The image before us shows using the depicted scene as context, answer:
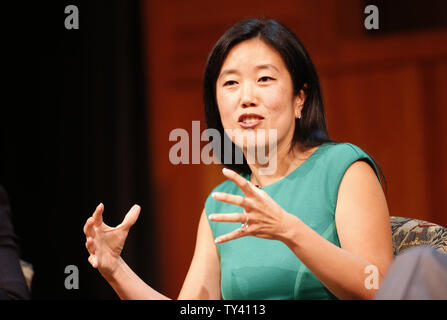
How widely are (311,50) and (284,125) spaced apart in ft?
6.48

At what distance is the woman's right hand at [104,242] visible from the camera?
4.57 ft

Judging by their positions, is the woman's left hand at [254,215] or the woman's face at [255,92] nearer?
the woman's left hand at [254,215]

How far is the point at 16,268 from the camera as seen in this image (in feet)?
6.06

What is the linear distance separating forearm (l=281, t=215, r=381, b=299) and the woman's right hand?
0.43m

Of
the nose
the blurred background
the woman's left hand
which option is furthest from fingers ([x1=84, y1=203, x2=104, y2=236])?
the blurred background

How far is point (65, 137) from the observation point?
10.8 ft

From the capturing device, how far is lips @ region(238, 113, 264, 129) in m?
1.53

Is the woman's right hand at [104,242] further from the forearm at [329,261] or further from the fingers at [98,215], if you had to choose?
the forearm at [329,261]

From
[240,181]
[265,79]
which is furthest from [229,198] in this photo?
[265,79]

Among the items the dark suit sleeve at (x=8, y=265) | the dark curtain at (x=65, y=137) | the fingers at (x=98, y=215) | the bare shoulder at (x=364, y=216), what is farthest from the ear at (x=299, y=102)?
the dark curtain at (x=65, y=137)

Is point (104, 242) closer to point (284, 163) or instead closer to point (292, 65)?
point (284, 163)

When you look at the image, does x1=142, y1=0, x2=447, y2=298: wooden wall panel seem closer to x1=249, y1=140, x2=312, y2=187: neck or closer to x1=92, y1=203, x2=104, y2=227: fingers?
x1=249, y1=140, x2=312, y2=187: neck

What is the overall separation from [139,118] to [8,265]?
70.7 inches
